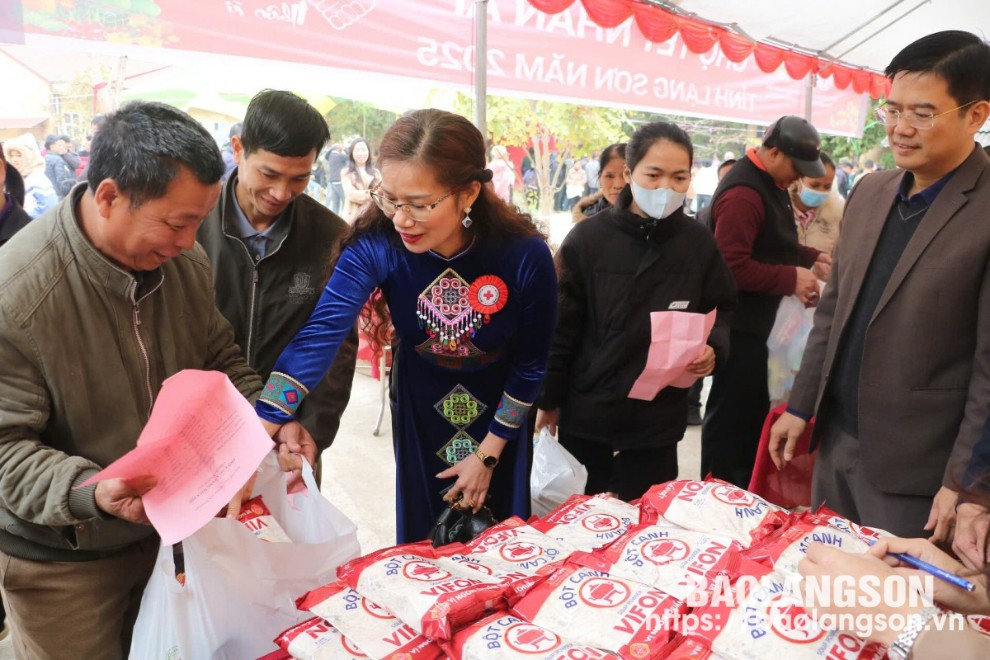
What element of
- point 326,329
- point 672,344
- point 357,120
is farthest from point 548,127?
point 326,329

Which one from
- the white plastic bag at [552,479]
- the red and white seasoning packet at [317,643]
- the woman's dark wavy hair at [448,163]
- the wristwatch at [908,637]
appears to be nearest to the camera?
the wristwatch at [908,637]

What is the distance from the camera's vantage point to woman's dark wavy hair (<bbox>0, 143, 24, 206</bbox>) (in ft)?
7.13

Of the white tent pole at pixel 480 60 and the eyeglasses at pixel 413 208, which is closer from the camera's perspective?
the eyeglasses at pixel 413 208

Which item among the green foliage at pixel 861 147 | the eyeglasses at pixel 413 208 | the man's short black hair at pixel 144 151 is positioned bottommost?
the eyeglasses at pixel 413 208

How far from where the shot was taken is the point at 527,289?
63.9 inches

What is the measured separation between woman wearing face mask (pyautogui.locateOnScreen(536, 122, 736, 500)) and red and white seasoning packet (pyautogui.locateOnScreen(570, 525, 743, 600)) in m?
0.96

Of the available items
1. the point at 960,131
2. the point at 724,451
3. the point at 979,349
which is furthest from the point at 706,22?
the point at 979,349

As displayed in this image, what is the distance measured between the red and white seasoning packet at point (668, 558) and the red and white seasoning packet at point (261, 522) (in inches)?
20.5

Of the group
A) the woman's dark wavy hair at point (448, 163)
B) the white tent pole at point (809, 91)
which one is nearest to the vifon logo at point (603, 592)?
→ the woman's dark wavy hair at point (448, 163)

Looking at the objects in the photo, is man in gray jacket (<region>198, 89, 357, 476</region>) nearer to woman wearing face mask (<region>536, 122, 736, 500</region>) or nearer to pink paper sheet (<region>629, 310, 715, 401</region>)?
woman wearing face mask (<region>536, 122, 736, 500</region>)

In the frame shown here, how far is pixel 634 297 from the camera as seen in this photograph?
2053mm

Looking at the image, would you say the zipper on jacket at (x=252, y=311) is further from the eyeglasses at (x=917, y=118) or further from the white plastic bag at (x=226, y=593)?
the eyeglasses at (x=917, y=118)

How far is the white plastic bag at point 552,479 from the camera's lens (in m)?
1.87

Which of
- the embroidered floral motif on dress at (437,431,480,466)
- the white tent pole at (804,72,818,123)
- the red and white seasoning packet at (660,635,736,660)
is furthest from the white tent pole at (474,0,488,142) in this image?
the white tent pole at (804,72,818,123)
